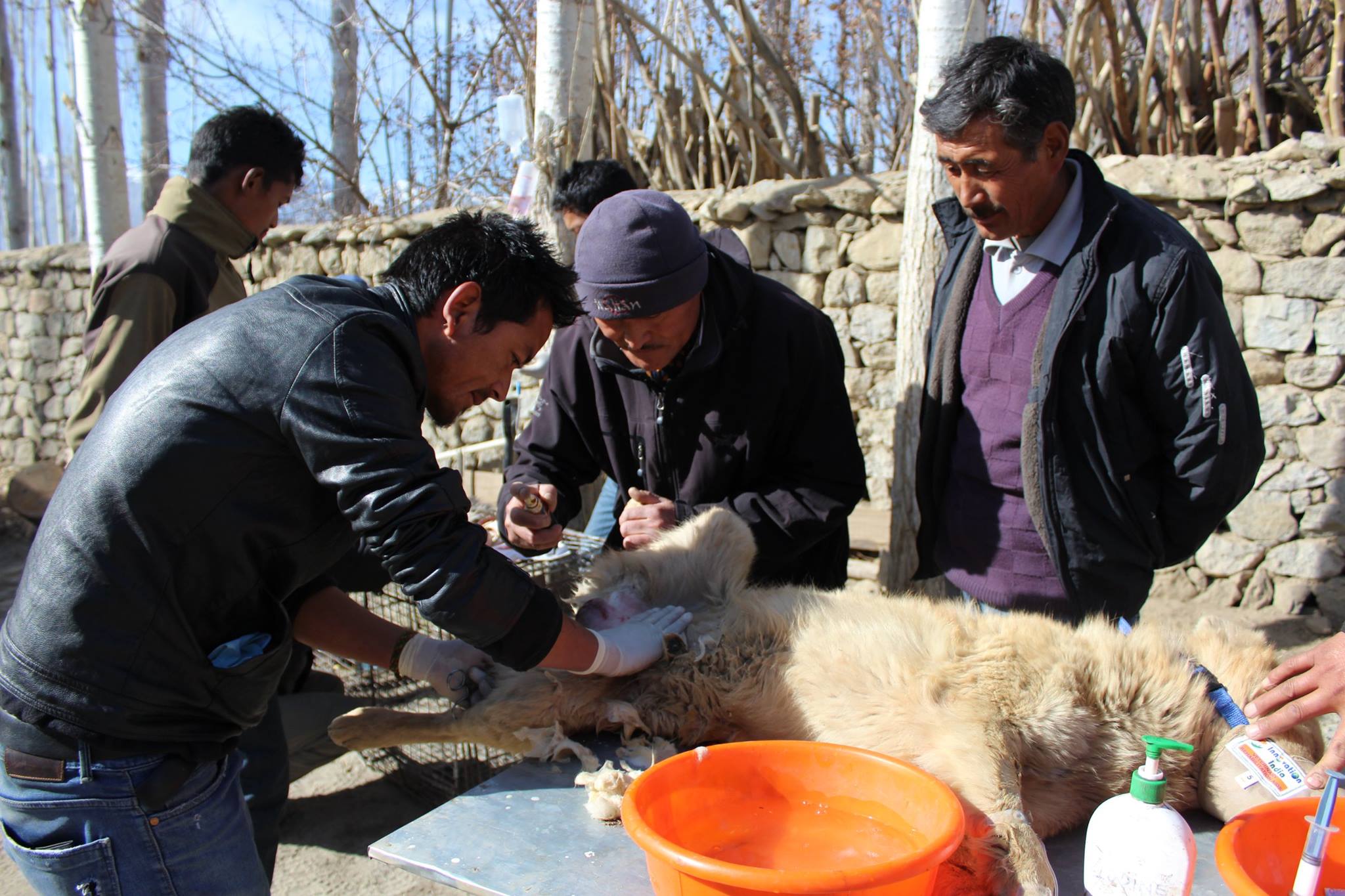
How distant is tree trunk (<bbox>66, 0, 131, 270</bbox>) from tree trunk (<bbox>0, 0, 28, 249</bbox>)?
266 inches

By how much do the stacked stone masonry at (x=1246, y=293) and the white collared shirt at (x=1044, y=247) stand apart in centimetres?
224

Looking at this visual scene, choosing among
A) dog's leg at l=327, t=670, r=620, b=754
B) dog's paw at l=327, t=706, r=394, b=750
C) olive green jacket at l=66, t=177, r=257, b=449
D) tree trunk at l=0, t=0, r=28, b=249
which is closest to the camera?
dog's leg at l=327, t=670, r=620, b=754

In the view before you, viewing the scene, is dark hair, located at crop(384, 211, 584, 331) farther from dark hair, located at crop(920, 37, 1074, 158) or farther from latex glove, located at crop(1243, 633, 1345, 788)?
latex glove, located at crop(1243, 633, 1345, 788)

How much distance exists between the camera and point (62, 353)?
11.0 metres

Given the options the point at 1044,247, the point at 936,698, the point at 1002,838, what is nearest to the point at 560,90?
the point at 1044,247

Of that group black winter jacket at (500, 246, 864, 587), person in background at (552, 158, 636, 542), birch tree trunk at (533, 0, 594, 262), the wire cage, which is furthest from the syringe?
birch tree trunk at (533, 0, 594, 262)

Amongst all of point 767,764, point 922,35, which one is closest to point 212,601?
point 767,764

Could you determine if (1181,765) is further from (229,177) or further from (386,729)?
(229,177)

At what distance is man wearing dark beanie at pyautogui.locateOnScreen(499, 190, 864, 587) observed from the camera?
8.55ft

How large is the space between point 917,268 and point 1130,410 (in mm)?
1938

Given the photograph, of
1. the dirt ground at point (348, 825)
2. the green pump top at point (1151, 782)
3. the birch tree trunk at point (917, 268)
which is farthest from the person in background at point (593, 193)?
the green pump top at point (1151, 782)

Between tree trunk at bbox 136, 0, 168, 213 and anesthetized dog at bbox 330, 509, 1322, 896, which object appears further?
tree trunk at bbox 136, 0, 168, 213

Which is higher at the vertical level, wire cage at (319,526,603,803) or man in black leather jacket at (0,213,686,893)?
man in black leather jacket at (0,213,686,893)

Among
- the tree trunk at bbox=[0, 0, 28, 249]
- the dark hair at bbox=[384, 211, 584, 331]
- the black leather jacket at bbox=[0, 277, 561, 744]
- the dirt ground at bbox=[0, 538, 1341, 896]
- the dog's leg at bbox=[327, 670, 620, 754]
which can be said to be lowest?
the dirt ground at bbox=[0, 538, 1341, 896]
